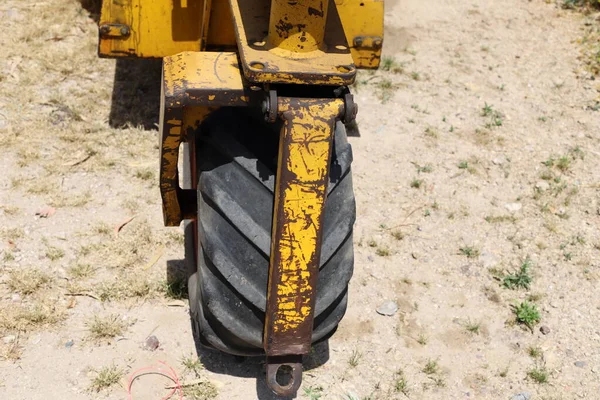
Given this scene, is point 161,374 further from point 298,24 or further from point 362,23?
point 362,23

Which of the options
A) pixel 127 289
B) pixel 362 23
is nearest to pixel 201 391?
pixel 127 289

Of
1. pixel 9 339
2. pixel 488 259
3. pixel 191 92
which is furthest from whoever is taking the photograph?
pixel 488 259

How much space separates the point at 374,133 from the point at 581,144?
1479 mm

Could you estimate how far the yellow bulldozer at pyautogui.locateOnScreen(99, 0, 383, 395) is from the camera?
2.47 metres

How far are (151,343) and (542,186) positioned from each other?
2715mm

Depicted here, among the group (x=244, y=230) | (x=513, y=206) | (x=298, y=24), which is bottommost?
(x=513, y=206)

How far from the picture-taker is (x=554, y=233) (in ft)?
→ 14.5

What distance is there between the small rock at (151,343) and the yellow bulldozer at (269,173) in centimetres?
50

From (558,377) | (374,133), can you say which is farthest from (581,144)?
(558,377)

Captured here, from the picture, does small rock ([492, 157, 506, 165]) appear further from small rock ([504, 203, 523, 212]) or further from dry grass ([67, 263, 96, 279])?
dry grass ([67, 263, 96, 279])

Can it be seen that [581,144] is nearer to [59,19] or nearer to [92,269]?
[92,269]

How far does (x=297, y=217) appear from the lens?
8.58 ft

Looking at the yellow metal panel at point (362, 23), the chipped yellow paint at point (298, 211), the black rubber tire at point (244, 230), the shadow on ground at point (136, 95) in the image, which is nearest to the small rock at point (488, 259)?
the yellow metal panel at point (362, 23)

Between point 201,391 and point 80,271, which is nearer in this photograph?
point 201,391
